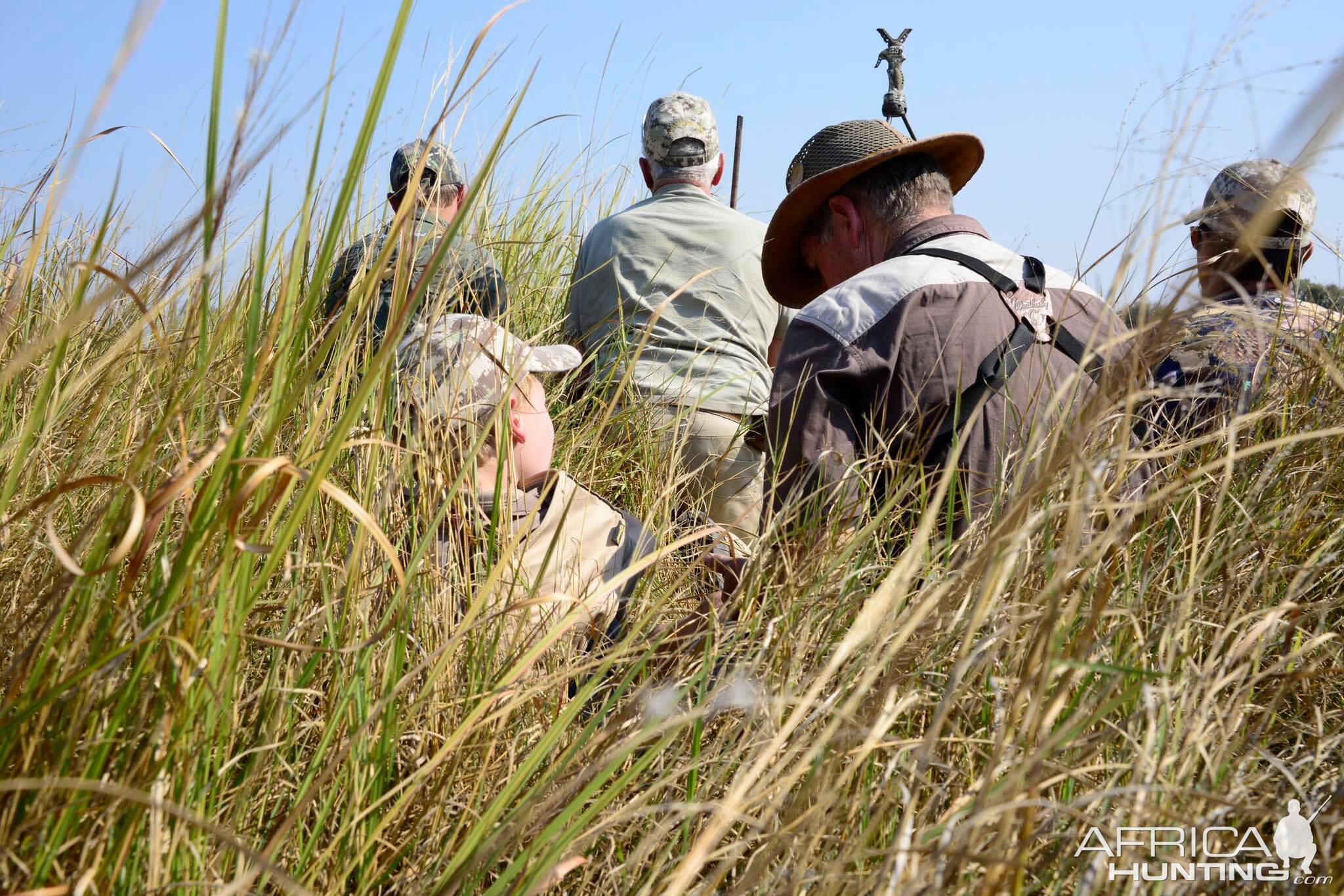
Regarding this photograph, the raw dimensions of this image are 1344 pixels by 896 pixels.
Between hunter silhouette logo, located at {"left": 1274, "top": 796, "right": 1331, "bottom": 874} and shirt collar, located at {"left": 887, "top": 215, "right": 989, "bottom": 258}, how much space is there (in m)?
1.47

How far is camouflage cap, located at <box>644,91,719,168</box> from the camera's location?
3.96 metres

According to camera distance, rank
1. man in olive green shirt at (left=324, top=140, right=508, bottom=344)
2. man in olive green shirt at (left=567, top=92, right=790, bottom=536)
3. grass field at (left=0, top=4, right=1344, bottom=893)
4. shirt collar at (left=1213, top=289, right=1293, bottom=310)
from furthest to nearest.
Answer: man in olive green shirt at (left=567, top=92, right=790, bottom=536), shirt collar at (left=1213, top=289, right=1293, bottom=310), man in olive green shirt at (left=324, top=140, right=508, bottom=344), grass field at (left=0, top=4, right=1344, bottom=893)

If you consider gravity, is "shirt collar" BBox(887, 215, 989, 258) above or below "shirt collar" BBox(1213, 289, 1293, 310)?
above

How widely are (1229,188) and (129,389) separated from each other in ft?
8.43

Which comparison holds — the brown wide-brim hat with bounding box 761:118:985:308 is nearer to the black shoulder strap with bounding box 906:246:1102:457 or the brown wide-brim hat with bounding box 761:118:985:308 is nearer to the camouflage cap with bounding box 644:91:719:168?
the black shoulder strap with bounding box 906:246:1102:457

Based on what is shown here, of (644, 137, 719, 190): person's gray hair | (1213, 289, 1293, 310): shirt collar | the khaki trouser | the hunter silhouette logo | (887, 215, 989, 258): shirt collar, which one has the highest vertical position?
(644, 137, 719, 190): person's gray hair

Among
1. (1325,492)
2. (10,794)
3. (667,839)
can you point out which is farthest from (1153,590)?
(10,794)

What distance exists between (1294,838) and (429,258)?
2018mm

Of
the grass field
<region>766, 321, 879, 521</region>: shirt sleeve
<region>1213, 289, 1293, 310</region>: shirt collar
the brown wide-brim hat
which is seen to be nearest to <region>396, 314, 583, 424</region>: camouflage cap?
the grass field

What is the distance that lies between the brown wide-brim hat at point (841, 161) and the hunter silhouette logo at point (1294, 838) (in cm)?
165

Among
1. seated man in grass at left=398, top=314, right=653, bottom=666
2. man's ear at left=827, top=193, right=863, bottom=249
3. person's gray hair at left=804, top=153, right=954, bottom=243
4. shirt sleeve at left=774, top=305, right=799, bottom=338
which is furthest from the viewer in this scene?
shirt sleeve at left=774, top=305, right=799, bottom=338

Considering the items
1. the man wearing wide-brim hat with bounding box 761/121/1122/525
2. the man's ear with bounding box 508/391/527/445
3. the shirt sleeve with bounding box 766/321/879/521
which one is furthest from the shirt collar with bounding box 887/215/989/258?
the man's ear with bounding box 508/391/527/445

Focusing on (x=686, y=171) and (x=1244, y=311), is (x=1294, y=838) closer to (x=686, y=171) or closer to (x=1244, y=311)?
(x=1244, y=311)

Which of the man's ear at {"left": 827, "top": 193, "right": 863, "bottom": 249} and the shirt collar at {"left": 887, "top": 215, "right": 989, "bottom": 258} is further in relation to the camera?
the man's ear at {"left": 827, "top": 193, "right": 863, "bottom": 249}
